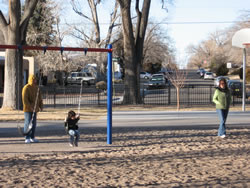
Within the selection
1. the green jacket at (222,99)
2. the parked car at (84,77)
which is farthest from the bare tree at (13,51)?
the parked car at (84,77)

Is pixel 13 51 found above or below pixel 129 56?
below

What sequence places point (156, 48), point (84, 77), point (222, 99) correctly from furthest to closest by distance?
1. point (156, 48)
2. point (84, 77)
3. point (222, 99)

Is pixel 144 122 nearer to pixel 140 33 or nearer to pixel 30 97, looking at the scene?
pixel 30 97

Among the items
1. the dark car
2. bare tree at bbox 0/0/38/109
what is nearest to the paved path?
bare tree at bbox 0/0/38/109

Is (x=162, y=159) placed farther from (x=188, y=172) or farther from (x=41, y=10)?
(x=41, y=10)

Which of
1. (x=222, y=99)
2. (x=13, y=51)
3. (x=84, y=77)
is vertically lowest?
(x=222, y=99)

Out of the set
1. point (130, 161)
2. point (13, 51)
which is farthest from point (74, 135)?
point (13, 51)

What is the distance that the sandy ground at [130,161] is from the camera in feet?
22.8

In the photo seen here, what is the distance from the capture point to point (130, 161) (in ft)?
28.7

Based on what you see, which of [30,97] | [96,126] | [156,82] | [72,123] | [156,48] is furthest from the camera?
[156,48]

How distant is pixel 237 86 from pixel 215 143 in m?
19.9

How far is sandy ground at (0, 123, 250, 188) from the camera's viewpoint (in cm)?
695

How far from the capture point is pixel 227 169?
7.94 meters

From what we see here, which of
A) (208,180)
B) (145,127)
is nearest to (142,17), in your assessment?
(145,127)
